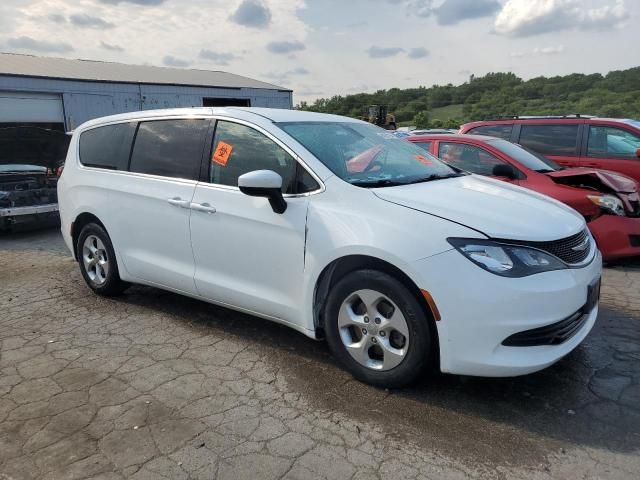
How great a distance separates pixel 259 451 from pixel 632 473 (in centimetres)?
174

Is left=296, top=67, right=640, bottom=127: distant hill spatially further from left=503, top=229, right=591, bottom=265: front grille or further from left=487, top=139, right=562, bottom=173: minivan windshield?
left=503, top=229, right=591, bottom=265: front grille

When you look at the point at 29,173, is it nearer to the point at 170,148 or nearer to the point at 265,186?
the point at 170,148

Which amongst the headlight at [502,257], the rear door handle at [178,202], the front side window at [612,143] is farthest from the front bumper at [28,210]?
the front side window at [612,143]

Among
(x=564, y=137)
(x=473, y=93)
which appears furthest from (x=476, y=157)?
(x=473, y=93)

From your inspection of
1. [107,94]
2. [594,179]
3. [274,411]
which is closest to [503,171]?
[594,179]

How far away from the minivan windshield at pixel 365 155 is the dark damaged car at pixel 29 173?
6.14 meters

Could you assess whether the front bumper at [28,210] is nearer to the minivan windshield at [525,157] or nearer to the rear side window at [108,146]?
the rear side window at [108,146]

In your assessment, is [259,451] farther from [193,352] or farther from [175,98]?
[175,98]

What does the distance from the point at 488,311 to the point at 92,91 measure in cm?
1957

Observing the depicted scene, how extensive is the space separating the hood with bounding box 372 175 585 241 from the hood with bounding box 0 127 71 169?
7.03m

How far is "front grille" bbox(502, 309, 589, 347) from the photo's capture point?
2.84m

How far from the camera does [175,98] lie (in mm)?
21906

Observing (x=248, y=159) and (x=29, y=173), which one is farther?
(x=29, y=173)

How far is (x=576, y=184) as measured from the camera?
6.06m
